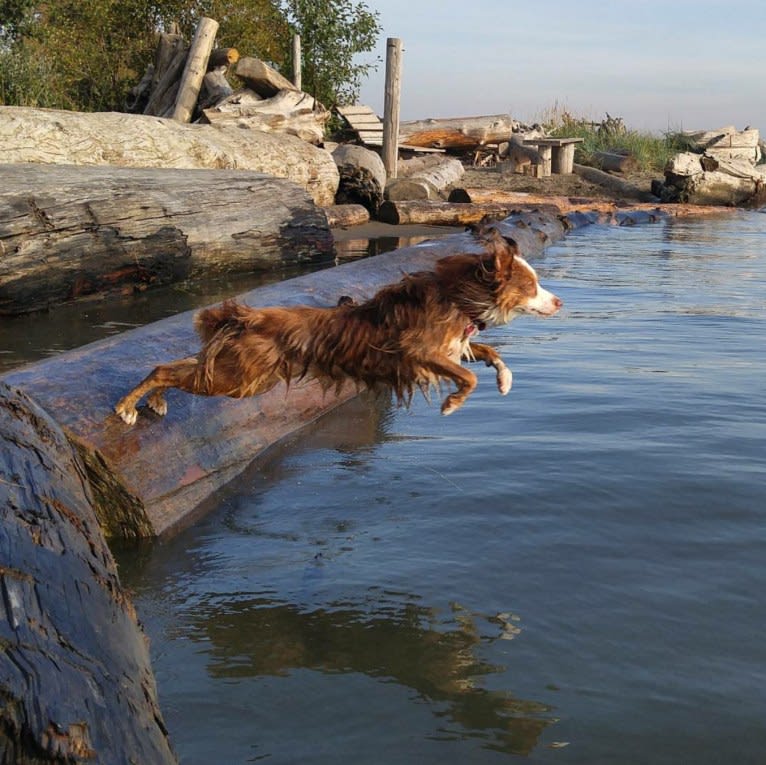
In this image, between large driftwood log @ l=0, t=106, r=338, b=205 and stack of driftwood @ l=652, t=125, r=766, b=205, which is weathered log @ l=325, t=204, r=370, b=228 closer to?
large driftwood log @ l=0, t=106, r=338, b=205

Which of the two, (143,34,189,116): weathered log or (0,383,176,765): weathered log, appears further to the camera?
(143,34,189,116): weathered log

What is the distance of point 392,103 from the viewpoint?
25.8 metres

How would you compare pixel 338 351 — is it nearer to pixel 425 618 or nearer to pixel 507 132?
pixel 425 618

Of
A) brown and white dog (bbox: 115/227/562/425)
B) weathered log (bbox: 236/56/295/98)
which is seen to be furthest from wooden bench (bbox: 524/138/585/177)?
brown and white dog (bbox: 115/227/562/425)

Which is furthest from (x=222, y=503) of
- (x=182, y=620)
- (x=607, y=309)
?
(x=607, y=309)

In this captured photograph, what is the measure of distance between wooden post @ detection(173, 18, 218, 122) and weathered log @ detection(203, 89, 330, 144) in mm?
1092

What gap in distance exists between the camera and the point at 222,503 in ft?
18.9

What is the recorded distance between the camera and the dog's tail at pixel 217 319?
5562 millimetres

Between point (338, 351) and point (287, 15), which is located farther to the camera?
point (287, 15)

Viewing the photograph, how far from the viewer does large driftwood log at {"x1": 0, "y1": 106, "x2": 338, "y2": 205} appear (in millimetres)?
14070

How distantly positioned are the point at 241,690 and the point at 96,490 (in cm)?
186

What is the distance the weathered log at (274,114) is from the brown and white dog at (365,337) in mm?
15839

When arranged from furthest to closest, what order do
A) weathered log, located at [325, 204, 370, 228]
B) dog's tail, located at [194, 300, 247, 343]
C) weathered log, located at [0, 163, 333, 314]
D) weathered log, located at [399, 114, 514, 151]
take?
weathered log, located at [399, 114, 514, 151] < weathered log, located at [325, 204, 370, 228] < weathered log, located at [0, 163, 333, 314] < dog's tail, located at [194, 300, 247, 343]

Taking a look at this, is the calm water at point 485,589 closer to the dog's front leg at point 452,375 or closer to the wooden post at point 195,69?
the dog's front leg at point 452,375
